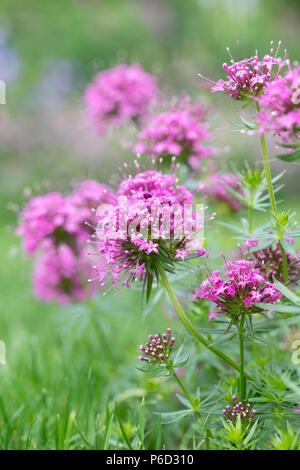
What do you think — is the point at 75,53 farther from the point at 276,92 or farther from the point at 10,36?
the point at 276,92

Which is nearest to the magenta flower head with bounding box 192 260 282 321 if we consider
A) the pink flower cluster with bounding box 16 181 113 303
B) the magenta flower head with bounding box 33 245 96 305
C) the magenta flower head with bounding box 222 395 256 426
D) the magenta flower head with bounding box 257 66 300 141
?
the magenta flower head with bounding box 222 395 256 426

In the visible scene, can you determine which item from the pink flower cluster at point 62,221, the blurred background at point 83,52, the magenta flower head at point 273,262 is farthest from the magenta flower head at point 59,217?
the blurred background at point 83,52

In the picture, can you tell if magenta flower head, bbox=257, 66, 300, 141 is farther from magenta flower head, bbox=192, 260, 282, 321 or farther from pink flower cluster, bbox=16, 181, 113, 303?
Result: pink flower cluster, bbox=16, 181, 113, 303

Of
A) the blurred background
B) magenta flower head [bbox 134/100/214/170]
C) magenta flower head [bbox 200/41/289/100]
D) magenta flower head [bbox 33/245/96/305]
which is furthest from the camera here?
the blurred background

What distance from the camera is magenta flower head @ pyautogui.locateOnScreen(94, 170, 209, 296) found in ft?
4.09

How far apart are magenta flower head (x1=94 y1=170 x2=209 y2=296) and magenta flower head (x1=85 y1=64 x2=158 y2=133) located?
1.15 m

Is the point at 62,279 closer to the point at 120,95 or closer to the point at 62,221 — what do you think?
the point at 62,221

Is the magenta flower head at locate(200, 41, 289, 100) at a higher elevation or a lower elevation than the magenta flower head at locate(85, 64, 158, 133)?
lower

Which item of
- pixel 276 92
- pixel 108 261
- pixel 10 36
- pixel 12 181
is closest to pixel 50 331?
pixel 108 261

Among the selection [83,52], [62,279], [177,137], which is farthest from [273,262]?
[83,52]

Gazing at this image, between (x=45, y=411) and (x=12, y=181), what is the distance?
29.7ft

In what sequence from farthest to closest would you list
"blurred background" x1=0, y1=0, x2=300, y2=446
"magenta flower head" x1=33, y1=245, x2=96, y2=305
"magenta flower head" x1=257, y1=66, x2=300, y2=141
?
"blurred background" x1=0, y1=0, x2=300, y2=446
"magenta flower head" x1=33, y1=245, x2=96, y2=305
"magenta flower head" x1=257, y1=66, x2=300, y2=141

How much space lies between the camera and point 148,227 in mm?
1258

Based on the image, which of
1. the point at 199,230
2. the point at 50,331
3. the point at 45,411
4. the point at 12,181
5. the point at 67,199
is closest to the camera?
the point at 199,230
